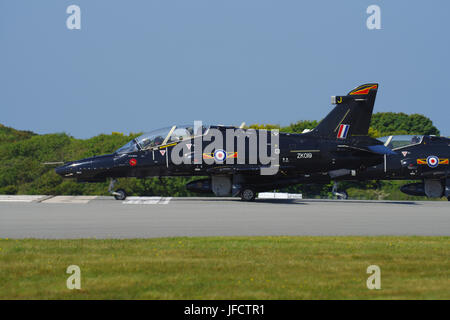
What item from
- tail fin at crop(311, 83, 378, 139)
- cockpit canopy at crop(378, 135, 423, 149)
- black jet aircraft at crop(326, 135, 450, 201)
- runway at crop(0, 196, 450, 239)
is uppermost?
tail fin at crop(311, 83, 378, 139)

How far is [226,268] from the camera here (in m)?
8.53

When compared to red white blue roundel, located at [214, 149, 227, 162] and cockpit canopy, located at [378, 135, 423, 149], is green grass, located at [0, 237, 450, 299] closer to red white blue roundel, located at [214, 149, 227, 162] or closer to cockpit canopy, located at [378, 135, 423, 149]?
red white blue roundel, located at [214, 149, 227, 162]

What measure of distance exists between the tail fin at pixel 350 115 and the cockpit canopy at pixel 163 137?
17.0 ft

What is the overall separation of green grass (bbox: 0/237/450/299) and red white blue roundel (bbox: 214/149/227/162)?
38.2ft

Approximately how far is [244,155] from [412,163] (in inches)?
291

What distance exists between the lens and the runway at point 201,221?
13.0 m

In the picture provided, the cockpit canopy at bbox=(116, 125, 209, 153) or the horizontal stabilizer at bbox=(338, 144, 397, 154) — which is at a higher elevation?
the cockpit canopy at bbox=(116, 125, 209, 153)

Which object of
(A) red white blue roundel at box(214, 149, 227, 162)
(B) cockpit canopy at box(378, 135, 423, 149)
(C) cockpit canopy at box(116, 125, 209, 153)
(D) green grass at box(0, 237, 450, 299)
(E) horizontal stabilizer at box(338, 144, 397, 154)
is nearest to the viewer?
(D) green grass at box(0, 237, 450, 299)

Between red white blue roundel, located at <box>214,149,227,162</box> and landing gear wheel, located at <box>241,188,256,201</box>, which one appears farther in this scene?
landing gear wheel, located at <box>241,188,256,201</box>

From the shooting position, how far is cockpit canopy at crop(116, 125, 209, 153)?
23203 millimetres

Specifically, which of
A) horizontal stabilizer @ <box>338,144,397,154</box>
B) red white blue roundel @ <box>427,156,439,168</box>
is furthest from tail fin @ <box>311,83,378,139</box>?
red white blue roundel @ <box>427,156,439,168</box>

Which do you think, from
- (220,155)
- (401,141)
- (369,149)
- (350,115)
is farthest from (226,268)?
(401,141)

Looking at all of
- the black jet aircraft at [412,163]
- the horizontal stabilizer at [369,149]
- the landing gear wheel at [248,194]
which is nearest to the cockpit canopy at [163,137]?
the landing gear wheel at [248,194]

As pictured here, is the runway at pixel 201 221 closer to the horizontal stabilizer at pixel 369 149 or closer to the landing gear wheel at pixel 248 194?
the landing gear wheel at pixel 248 194
